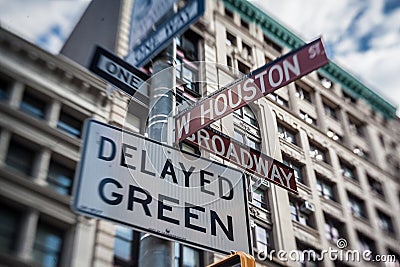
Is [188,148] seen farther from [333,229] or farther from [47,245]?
[333,229]

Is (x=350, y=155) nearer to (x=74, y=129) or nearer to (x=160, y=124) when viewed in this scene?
(x=74, y=129)

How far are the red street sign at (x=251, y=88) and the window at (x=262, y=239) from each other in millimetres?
6407

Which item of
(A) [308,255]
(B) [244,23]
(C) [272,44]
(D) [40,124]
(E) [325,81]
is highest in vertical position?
(B) [244,23]

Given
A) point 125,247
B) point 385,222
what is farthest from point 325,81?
point 125,247

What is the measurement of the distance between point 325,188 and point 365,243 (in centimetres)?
396

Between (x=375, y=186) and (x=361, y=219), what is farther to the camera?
(x=375, y=186)

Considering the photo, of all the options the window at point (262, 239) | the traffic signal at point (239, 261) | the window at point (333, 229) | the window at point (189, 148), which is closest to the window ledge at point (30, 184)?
the window at point (262, 239)

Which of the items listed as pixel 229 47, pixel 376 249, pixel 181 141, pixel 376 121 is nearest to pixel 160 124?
pixel 181 141

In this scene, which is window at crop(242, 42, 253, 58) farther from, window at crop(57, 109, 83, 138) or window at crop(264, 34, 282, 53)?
window at crop(57, 109, 83, 138)

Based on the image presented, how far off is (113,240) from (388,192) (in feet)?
51.0

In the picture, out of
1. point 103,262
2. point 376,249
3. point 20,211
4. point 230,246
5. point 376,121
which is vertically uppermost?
point 376,121

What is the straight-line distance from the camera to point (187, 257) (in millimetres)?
12266

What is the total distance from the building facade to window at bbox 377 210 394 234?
897 millimetres

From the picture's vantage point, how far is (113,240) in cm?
1170
